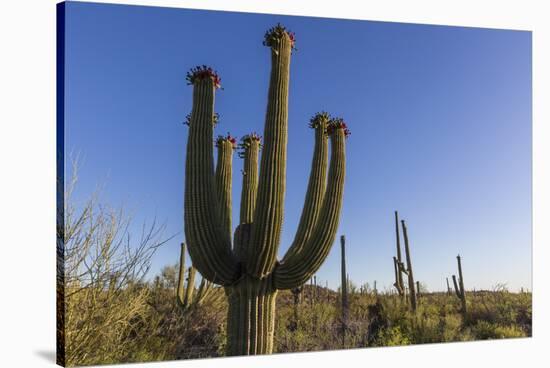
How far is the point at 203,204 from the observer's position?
8188mm

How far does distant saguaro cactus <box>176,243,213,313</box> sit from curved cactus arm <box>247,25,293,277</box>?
82 centimetres

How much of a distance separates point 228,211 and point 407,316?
2697 millimetres

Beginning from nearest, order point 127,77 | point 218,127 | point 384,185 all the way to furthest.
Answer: point 127,77 → point 218,127 → point 384,185

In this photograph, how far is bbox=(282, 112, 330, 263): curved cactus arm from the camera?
8.70 meters

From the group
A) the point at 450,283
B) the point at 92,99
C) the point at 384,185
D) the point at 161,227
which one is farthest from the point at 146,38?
the point at 450,283

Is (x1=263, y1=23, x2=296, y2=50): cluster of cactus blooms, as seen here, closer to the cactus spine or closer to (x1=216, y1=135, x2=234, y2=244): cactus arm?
(x1=216, y1=135, x2=234, y2=244): cactus arm

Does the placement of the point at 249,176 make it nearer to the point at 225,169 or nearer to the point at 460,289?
the point at 225,169

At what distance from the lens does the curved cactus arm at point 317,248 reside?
8516 millimetres

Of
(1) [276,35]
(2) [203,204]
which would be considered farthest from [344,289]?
(1) [276,35]

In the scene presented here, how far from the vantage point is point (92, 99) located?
781 centimetres

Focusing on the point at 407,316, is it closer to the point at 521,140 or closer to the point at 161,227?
the point at 521,140

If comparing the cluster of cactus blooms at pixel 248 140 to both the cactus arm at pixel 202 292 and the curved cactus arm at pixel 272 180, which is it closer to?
the curved cactus arm at pixel 272 180

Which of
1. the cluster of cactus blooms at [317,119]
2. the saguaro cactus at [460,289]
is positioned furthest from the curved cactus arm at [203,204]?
the saguaro cactus at [460,289]

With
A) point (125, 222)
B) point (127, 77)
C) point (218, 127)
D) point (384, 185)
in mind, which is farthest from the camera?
point (384, 185)
